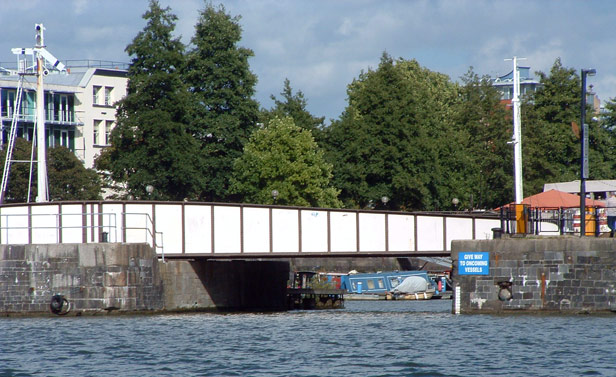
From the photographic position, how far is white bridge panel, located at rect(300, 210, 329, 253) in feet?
157

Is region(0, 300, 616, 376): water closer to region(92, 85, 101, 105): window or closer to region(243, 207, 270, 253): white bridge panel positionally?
region(243, 207, 270, 253): white bridge panel

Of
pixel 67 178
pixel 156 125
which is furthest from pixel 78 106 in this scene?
pixel 156 125

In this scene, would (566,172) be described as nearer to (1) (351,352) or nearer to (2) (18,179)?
(2) (18,179)

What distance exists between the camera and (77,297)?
43469 millimetres

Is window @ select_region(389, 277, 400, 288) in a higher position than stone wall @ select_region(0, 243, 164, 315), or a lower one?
lower

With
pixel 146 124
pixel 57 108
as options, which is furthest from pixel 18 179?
pixel 57 108

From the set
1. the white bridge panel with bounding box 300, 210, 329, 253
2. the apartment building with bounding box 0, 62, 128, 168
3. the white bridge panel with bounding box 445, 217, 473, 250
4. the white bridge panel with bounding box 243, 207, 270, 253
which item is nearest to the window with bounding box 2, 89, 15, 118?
the apartment building with bounding box 0, 62, 128, 168

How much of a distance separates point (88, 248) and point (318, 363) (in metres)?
16.8

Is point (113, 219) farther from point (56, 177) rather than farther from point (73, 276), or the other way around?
point (56, 177)

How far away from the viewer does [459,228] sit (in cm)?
4825

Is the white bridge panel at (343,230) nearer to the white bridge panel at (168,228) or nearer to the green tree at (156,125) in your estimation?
the white bridge panel at (168,228)

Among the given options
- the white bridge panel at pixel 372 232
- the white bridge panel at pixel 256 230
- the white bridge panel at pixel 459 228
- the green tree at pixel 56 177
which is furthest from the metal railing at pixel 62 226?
the green tree at pixel 56 177

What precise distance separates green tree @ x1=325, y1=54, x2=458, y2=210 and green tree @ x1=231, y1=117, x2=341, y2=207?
2.67m

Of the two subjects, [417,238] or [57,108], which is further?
[57,108]
